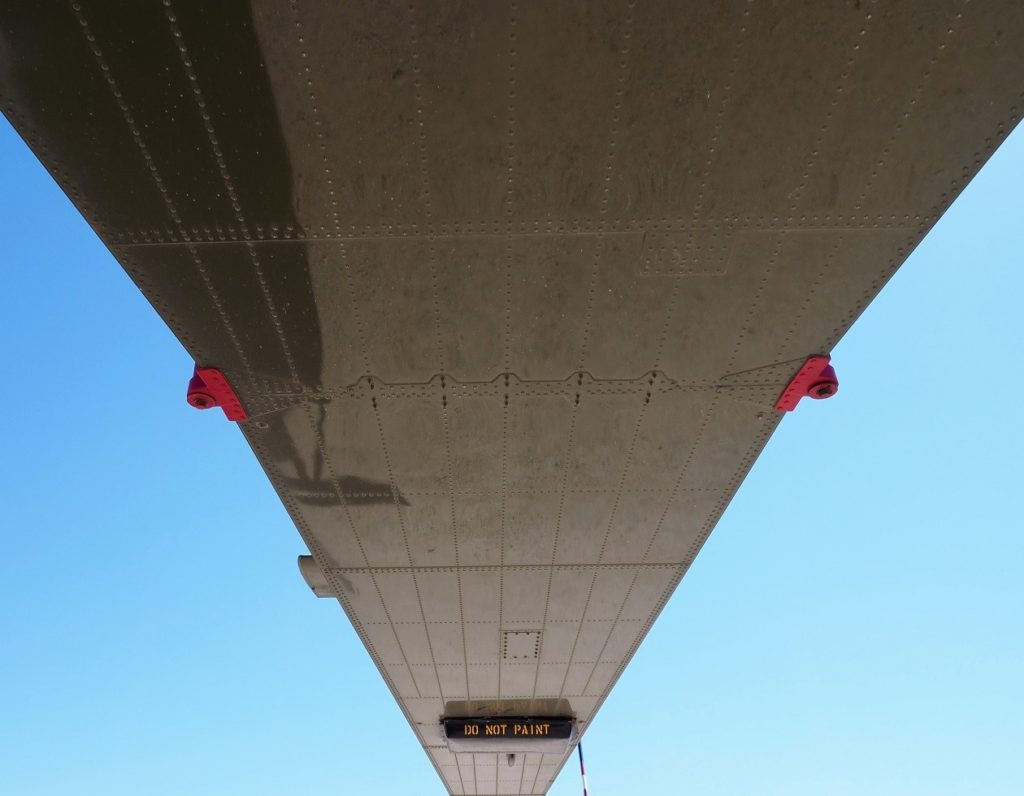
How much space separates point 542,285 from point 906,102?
2.17 metres

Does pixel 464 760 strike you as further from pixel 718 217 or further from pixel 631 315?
pixel 718 217

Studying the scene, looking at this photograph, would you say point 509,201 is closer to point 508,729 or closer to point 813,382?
point 813,382

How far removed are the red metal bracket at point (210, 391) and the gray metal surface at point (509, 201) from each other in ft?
0.35

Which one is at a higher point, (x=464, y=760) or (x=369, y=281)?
(x=369, y=281)

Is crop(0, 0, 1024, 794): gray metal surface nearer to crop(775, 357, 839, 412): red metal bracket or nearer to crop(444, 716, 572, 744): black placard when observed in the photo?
crop(775, 357, 839, 412): red metal bracket

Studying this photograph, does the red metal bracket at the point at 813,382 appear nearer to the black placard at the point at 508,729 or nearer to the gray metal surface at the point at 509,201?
the gray metal surface at the point at 509,201

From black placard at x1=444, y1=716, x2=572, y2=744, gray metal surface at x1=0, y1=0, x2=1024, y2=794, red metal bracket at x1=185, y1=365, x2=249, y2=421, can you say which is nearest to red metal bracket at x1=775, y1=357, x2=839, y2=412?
gray metal surface at x1=0, y1=0, x2=1024, y2=794

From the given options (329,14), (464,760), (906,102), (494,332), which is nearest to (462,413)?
(494,332)

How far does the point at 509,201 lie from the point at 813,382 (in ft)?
9.09

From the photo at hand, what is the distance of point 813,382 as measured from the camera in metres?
4.77

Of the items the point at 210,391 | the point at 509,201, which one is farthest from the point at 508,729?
the point at 509,201

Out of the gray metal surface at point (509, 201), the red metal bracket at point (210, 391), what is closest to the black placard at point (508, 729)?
the gray metal surface at point (509, 201)

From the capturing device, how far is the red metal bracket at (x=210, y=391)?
15.0 feet

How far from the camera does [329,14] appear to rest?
9.43 feet
